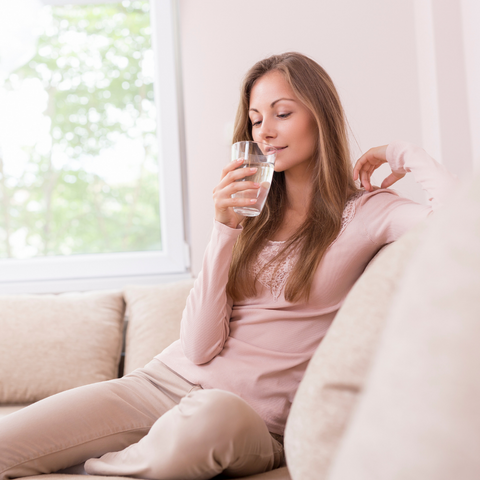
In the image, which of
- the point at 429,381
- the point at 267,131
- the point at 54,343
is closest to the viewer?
the point at 429,381

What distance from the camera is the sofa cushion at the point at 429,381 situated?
1.30 feet

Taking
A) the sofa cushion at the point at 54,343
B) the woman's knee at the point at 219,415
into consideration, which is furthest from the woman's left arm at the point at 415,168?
the sofa cushion at the point at 54,343

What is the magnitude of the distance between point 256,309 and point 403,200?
492 mm

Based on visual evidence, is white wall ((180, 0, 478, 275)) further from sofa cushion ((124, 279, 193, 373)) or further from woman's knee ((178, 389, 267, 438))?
woman's knee ((178, 389, 267, 438))

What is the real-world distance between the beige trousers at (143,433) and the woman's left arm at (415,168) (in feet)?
2.33

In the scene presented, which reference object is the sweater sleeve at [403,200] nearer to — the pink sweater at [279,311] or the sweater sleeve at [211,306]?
the pink sweater at [279,311]

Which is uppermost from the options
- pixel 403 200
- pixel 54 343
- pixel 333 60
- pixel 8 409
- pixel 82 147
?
pixel 333 60

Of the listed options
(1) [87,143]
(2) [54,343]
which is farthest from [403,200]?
(1) [87,143]

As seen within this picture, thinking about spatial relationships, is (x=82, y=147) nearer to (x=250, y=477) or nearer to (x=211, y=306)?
(x=211, y=306)

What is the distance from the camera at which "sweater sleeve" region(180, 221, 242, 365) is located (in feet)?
4.16

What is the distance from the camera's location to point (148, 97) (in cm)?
261

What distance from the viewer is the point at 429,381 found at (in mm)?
429

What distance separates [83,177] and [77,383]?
121cm

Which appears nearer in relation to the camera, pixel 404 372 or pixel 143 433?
pixel 404 372
